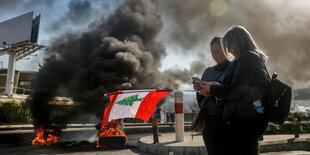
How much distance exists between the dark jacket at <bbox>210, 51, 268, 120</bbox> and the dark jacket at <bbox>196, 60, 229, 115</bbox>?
33 cm

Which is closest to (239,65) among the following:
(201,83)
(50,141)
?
(201,83)

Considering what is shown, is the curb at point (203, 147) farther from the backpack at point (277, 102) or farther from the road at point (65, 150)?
the backpack at point (277, 102)

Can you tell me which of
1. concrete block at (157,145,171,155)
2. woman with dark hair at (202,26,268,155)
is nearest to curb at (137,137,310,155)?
concrete block at (157,145,171,155)

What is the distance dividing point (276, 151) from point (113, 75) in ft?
29.2

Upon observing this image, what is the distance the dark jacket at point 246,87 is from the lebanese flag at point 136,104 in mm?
934

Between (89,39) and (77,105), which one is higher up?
(89,39)

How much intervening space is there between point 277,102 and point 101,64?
12.1 metres

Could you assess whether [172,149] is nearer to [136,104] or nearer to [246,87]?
[136,104]

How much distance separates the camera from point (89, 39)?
49.9 feet

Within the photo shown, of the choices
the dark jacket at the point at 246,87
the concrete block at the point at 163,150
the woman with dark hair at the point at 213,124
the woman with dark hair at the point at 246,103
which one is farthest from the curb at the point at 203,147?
the dark jacket at the point at 246,87

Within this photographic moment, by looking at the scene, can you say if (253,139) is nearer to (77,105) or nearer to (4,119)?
(77,105)

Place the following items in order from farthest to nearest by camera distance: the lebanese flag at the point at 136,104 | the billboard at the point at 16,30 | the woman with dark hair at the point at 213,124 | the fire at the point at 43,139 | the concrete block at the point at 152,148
→ the billboard at the point at 16,30 → the fire at the point at 43,139 → the concrete block at the point at 152,148 → the lebanese flag at the point at 136,104 → the woman with dark hair at the point at 213,124

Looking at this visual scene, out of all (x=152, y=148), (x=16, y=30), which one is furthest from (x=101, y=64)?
(x=16, y=30)

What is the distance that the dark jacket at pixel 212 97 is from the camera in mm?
2020
